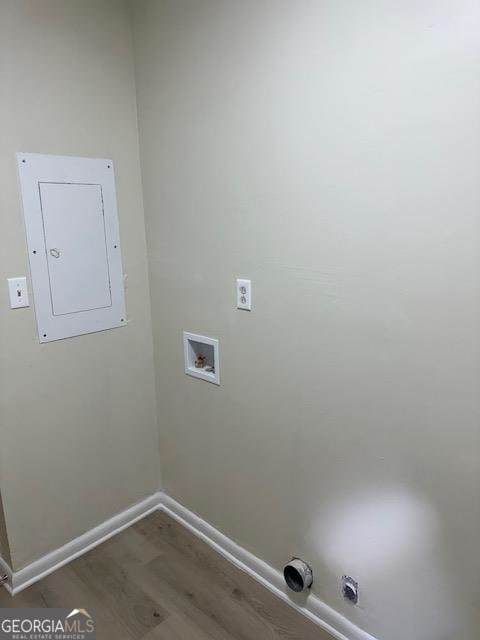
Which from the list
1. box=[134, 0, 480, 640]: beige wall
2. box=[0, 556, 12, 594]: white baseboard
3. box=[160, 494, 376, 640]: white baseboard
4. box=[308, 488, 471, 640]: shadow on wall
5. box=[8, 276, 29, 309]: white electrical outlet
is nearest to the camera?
box=[134, 0, 480, 640]: beige wall

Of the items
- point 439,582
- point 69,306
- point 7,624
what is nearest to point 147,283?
point 69,306

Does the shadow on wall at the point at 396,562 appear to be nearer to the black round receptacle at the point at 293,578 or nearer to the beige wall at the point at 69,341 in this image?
the black round receptacle at the point at 293,578

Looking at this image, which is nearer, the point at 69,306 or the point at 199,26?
the point at 199,26

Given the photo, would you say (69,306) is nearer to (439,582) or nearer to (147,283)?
(147,283)

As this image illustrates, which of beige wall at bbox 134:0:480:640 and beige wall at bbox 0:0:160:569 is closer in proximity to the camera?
beige wall at bbox 134:0:480:640

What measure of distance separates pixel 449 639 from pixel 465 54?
1.55 metres

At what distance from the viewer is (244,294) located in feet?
5.24

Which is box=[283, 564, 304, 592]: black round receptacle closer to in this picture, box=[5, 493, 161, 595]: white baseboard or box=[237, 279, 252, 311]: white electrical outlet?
box=[5, 493, 161, 595]: white baseboard

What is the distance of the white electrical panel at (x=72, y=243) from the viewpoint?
1647 millimetres

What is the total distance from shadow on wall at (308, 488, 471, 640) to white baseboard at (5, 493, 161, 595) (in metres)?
1.05

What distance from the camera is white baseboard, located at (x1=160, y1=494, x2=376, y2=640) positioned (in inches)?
59.4

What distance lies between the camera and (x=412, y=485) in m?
1.24

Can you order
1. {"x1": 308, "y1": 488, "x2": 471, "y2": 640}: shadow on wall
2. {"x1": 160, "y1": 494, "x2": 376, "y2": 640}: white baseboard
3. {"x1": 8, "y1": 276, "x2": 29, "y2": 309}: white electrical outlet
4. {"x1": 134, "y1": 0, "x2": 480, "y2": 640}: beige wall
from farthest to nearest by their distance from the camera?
{"x1": 8, "y1": 276, "x2": 29, "y2": 309}: white electrical outlet < {"x1": 160, "y1": 494, "x2": 376, "y2": 640}: white baseboard < {"x1": 308, "y1": 488, "x2": 471, "y2": 640}: shadow on wall < {"x1": 134, "y1": 0, "x2": 480, "y2": 640}: beige wall

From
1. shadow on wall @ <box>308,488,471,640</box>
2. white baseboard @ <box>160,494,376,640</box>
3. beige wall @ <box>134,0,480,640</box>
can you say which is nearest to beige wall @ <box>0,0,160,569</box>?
beige wall @ <box>134,0,480,640</box>
